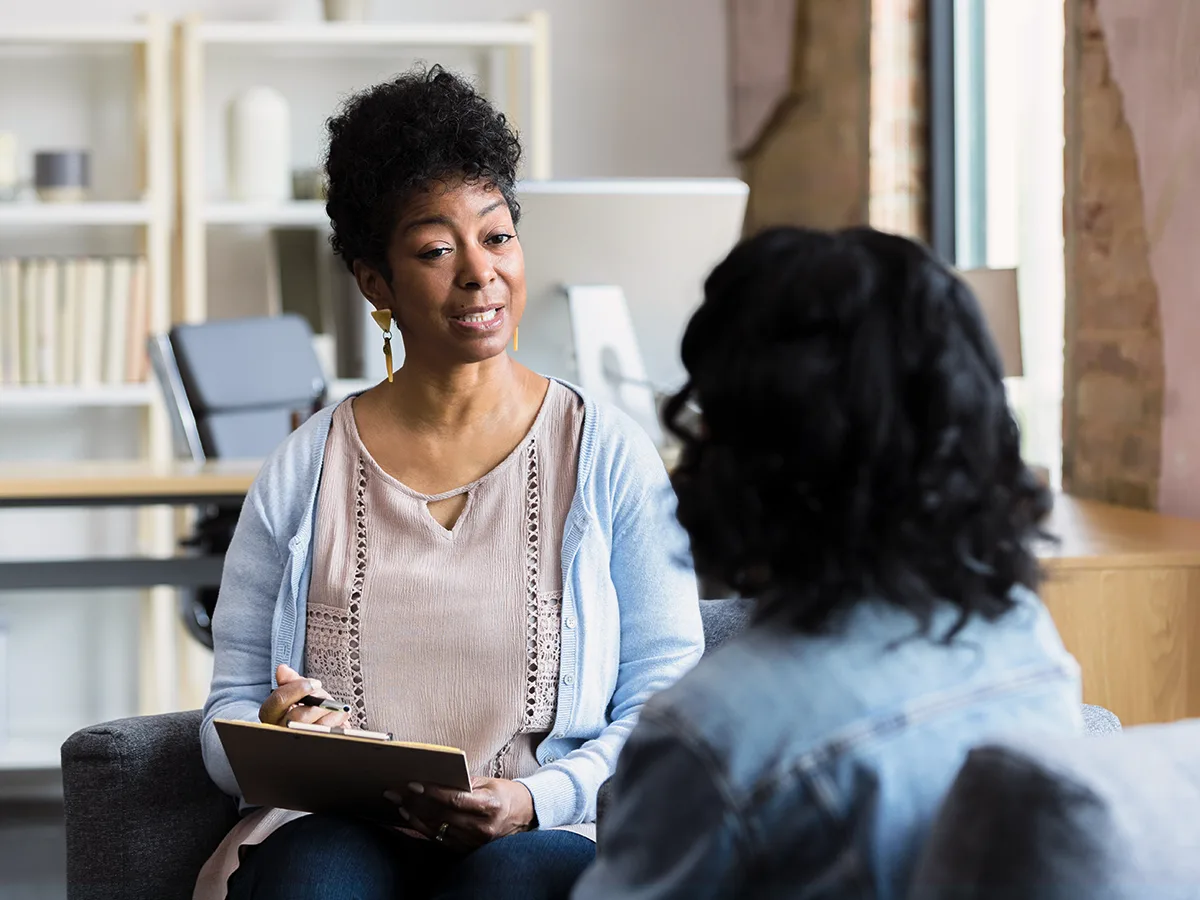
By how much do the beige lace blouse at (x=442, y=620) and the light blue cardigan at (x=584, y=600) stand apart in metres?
0.02

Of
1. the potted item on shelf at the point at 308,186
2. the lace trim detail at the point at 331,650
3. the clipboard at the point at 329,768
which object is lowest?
the clipboard at the point at 329,768

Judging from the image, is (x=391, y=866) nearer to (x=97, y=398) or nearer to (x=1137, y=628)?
(x=1137, y=628)

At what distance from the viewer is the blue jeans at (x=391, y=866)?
1.25 m

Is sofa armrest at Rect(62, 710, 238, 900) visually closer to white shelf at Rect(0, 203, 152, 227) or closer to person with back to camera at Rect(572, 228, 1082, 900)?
person with back to camera at Rect(572, 228, 1082, 900)

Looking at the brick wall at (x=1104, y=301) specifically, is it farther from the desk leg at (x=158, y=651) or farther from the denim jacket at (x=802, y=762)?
the desk leg at (x=158, y=651)

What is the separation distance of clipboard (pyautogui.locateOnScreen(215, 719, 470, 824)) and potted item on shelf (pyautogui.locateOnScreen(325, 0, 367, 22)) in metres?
2.96

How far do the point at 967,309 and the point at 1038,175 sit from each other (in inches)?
96.0

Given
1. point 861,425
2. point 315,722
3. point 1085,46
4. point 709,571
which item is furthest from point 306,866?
point 1085,46

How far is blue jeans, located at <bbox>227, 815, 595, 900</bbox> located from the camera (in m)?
1.25

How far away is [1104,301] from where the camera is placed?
2402 millimetres

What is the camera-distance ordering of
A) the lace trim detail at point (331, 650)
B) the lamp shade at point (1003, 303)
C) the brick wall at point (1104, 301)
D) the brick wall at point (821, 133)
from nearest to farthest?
1. the lace trim detail at point (331, 650)
2. the brick wall at point (1104, 301)
3. the lamp shade at point (1003, 303)
4. the brick wall at point (821, 133)

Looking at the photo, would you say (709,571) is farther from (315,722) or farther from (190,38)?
(190,38)

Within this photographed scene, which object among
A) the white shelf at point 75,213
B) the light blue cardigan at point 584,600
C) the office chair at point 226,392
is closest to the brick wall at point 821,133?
the office chair at point 226,392

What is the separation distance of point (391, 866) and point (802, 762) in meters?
0.69
